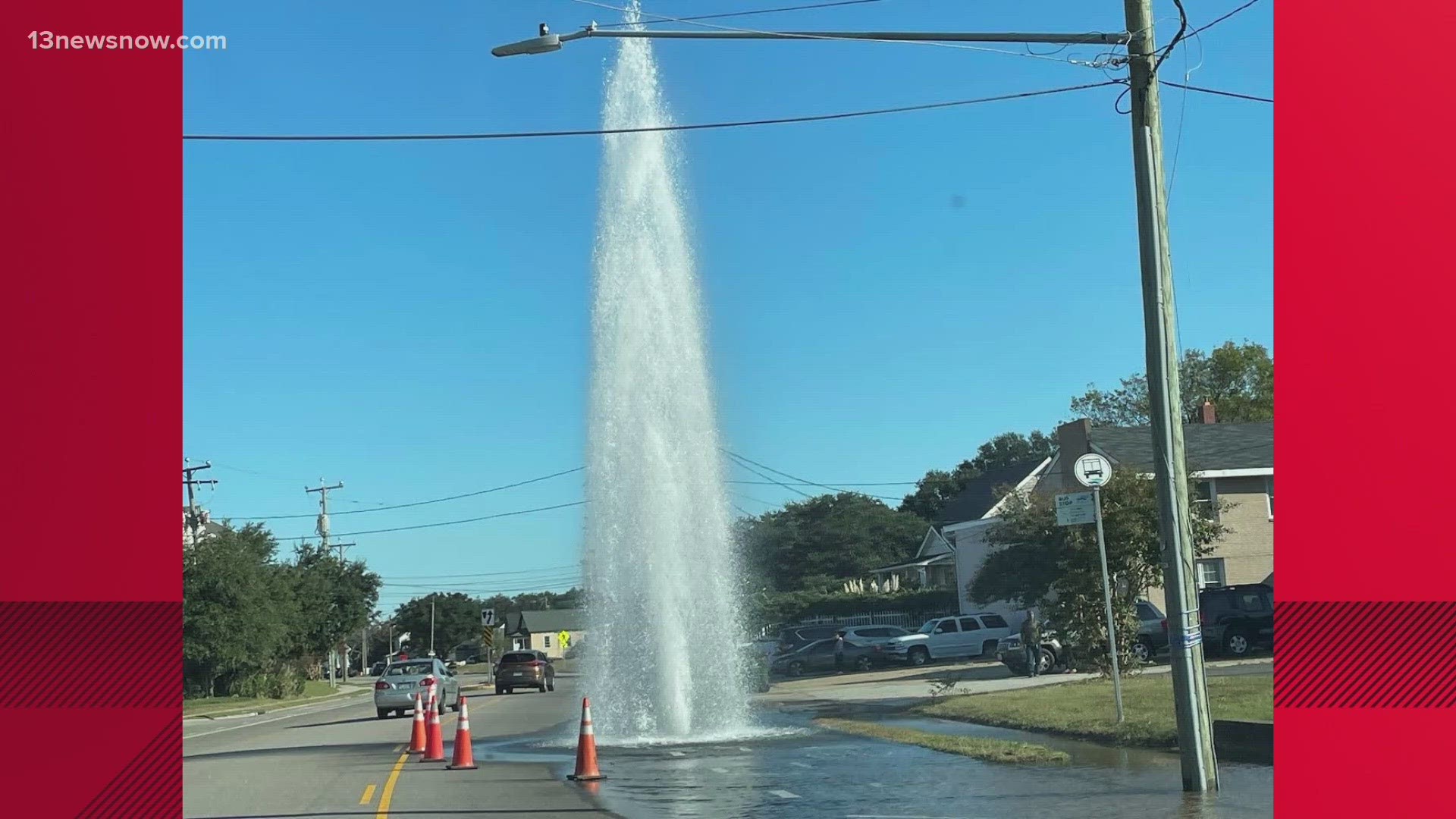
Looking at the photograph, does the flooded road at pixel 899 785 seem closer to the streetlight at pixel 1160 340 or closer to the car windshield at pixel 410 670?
the streetlight at pixel 1160 340

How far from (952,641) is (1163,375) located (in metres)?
34.7

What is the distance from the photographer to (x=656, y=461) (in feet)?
69.3

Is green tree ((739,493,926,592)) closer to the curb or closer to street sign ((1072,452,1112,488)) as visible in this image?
the curb

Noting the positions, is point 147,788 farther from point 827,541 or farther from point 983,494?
point 827,541

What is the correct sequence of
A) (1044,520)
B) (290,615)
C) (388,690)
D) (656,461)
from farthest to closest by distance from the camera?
(290,615) < (388,690) < (1044,520) < (656,461)

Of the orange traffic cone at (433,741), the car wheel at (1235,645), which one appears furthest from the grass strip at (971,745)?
the car wheel at (1235,645)

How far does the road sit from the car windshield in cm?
599

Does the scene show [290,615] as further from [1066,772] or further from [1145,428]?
[1066,772]

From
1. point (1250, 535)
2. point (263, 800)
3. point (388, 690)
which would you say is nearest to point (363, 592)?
point (388, 690)

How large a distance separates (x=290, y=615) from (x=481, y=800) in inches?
1923

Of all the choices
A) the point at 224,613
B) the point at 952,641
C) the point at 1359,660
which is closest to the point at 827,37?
the point at 1359,660

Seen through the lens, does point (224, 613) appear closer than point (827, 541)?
Yes

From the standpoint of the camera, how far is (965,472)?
5032 inches

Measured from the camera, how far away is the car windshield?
35.4 m
